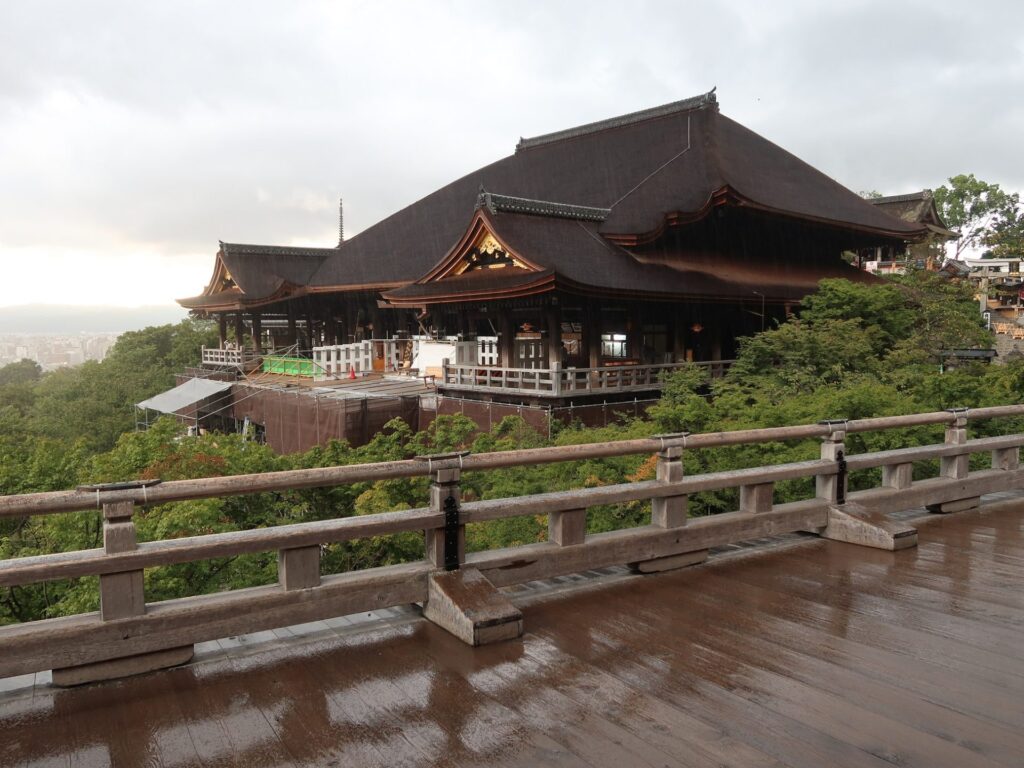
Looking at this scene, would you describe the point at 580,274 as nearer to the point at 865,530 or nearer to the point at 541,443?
the point at 541,443

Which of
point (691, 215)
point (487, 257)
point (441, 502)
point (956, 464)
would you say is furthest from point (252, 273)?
point (441, 502)

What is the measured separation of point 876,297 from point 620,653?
680 inches

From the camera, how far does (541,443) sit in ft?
46.0

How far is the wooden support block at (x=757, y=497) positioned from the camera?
19.4 ft

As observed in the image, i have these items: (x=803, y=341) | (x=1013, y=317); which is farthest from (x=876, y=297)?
(x=1013, y=317)

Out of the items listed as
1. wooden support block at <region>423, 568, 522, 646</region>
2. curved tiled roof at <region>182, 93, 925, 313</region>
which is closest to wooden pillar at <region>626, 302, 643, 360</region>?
curved tiled roof at <region>182, 93, 925, 313</region>

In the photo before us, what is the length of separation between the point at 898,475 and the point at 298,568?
17.8ft

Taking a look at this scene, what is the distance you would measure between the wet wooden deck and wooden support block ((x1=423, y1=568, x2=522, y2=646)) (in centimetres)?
9

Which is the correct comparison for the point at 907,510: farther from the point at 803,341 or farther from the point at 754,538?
the point at 803,341

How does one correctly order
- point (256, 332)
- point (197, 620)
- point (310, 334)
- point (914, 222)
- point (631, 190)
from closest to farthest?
point (197, 620), point (631, 190), point (256, 332), point (310, 334), point (914, 222)

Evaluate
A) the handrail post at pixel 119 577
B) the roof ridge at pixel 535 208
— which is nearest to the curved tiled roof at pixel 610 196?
the roof ridge at pixel 535 208

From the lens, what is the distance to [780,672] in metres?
3.70

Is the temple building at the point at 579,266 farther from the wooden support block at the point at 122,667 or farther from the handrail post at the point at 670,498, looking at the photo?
the wooden support block at the point at 122,667

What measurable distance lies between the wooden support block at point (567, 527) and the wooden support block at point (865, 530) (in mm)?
2437
